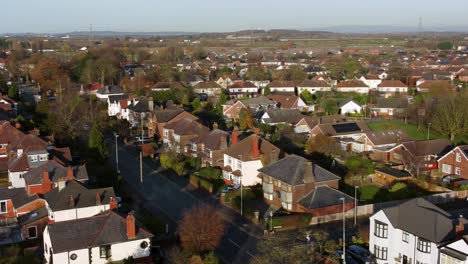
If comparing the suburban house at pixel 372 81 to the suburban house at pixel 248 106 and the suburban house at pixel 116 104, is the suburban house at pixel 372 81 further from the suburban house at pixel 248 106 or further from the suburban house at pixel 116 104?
the suburban house at pixel 116 104

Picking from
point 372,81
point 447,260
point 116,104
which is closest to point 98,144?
point 116,104

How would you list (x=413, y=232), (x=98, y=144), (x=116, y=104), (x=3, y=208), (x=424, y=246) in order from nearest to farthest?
1. (x=424, y=246)
2. (x=413, y=232)
3. (x=3, y=208)
4. (x=98, y=144)
5. (x=116, y=104)

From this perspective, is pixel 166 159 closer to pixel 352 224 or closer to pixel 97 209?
pixel 97 209

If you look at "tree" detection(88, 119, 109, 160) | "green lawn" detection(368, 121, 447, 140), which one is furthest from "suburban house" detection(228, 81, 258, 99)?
"tree" detection(88, 119, 109, 160)

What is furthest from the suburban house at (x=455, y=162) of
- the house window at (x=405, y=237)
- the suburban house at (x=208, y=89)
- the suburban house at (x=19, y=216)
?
the suburban house at (x=208, y=89)

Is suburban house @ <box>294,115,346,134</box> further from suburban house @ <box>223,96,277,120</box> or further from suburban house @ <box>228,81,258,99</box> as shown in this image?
suburban house @ <box>228,81,258,99</box>

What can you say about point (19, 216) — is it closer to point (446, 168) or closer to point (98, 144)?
point (98, 144)
